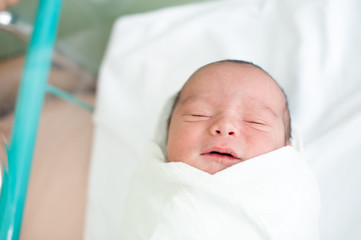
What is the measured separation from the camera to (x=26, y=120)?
0.94m

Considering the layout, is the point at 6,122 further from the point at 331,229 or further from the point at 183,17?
the point at 331,229

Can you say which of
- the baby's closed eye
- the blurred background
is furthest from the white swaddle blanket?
the blurred background

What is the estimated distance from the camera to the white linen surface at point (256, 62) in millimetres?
952

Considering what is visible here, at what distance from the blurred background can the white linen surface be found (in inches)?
2.9

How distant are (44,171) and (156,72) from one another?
429mm

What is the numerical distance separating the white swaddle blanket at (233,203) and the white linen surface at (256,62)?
0.21 metres

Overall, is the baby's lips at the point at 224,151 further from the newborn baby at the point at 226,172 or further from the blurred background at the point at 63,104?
the blurred background at the point at 63,104

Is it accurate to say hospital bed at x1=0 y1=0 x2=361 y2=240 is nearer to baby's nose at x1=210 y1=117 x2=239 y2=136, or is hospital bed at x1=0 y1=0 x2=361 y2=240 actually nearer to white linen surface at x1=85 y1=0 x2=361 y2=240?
white linen surface at x1=85 y1=0 x2=361 y2=240

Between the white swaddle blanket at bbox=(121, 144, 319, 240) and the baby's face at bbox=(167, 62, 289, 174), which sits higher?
the baby's face at bbox=(167, 62, 289, 174)

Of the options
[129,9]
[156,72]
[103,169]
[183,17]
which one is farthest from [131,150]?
[129,9]

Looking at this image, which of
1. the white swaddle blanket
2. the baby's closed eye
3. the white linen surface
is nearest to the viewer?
the white swaddle blanket

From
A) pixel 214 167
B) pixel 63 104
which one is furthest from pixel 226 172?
pixel 63 104

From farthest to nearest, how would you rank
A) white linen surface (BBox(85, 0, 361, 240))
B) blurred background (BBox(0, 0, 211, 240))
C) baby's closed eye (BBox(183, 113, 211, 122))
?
blurred background (BBox(0, 0, 211, 240))
white linen surface (BBox(85, 0, 361, 240))
baby's closed eye (BBox(183, 113, 211, 122))

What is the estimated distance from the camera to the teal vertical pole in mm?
833
